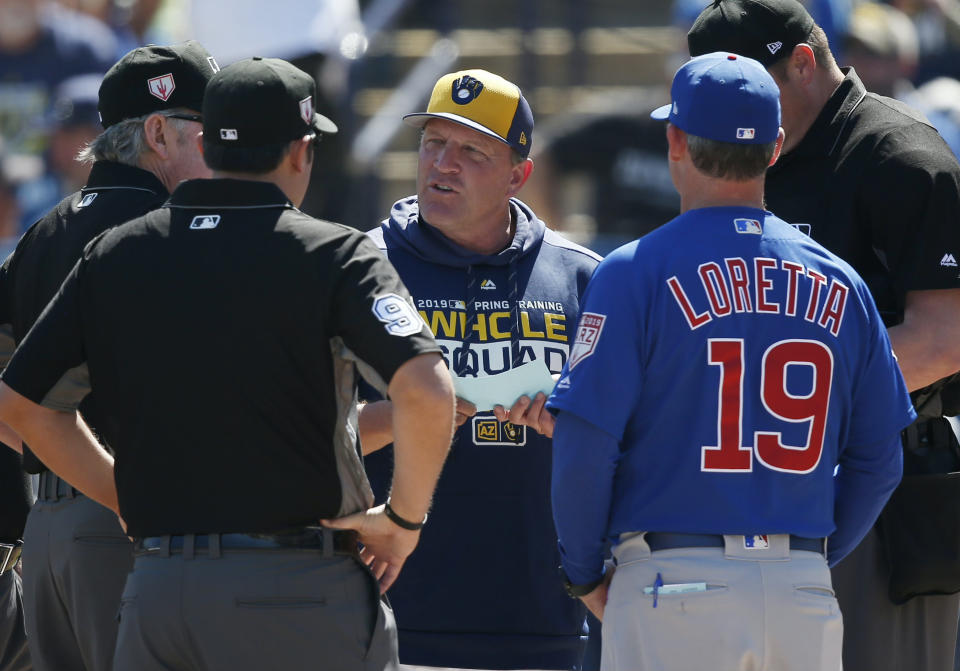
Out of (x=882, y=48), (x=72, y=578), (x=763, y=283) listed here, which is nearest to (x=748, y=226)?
(x=763, y=283)

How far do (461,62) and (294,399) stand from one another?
698 cm

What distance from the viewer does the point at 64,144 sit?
7.96m

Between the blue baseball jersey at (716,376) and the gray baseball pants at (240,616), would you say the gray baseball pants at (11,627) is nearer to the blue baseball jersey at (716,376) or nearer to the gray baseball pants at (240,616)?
the gray baseball pants at (240,616)

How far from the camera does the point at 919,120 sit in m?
3.25

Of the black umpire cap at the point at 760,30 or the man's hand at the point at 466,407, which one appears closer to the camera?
the man's hand at the point at 466,407

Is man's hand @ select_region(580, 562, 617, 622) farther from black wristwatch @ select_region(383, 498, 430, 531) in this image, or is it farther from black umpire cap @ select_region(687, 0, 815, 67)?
black umpire cap @ select_region(687, 0, 815, 67)

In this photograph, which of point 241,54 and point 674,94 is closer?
point 674,94

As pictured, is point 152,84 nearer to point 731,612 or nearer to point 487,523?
point 487,523

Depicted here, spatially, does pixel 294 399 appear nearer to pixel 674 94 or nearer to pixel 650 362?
pixel 650 362

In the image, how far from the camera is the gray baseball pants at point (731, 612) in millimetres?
2414

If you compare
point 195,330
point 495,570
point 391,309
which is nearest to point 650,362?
point 391,309

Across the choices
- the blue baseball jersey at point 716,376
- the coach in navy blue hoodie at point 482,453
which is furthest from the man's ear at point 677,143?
the coach in navy blue hoodie at point 482,453

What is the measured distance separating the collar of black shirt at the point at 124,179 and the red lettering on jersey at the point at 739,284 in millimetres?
1355

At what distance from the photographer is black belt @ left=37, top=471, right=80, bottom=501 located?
9.62 ft
